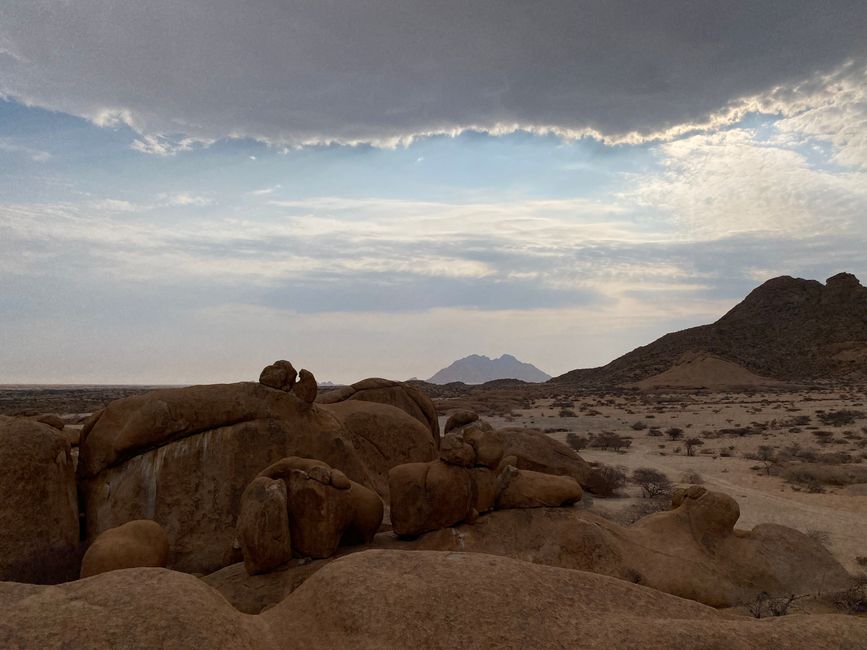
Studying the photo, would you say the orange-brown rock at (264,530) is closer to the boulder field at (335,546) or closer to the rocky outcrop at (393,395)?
the boulder field at (335,546)

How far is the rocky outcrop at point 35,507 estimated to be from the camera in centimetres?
904

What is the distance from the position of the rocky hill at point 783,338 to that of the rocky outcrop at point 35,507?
3664 inches

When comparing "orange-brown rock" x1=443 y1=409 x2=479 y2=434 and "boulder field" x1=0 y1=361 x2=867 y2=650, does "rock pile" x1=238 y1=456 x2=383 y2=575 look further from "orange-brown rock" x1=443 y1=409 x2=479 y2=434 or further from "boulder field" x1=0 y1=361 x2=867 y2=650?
"orange-brown rock" x1=443 y1=409 x2=479 y2=434

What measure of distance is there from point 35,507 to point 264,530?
415 centimetres

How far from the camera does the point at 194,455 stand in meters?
10.8

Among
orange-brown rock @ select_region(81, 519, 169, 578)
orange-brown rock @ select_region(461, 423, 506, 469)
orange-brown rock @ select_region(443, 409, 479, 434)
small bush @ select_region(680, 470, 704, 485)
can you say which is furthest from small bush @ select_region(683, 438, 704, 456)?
orange-brown rock @ select_region(81, 519, 169, 578)

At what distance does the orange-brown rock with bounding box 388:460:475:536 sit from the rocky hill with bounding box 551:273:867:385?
90.5 meters

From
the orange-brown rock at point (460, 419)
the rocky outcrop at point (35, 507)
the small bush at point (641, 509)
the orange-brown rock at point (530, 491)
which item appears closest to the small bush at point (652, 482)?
the small bush at point (641, 509)

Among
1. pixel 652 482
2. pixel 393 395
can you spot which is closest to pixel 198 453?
pixel 393 395

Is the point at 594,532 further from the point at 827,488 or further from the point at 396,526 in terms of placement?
the point at 827,488

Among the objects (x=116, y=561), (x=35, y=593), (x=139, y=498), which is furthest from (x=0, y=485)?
(x=35, y=593)

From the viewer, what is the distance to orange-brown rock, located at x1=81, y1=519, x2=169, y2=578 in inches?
287

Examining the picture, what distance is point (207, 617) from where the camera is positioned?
449 cm

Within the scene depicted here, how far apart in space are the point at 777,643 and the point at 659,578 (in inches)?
181
